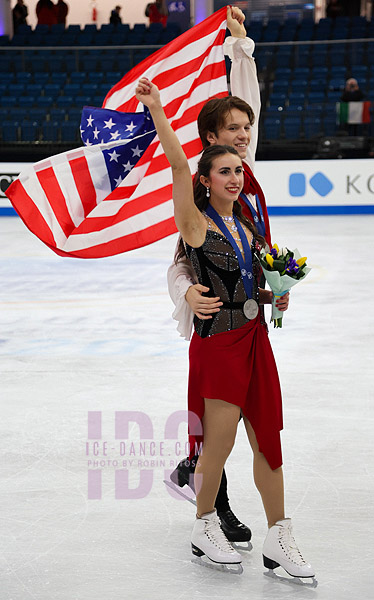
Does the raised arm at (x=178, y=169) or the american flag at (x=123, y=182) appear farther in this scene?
the american flag at (x=123, y=182)

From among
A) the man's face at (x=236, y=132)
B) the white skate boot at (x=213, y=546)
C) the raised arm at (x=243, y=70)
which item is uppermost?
the raised arm at (x=243, y=70)

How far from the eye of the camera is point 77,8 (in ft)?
88.5

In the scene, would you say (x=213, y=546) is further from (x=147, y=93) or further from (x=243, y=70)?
(x=243, y=70)

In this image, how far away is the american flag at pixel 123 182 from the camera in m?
3.68

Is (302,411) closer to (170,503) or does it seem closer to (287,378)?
(287,378)

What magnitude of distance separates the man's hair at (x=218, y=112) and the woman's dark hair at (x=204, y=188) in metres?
0.14

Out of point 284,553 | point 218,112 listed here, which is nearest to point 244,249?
point 218,112

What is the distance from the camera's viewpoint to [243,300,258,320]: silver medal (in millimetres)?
3105

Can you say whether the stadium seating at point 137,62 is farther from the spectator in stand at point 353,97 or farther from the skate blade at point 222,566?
the skate blade at point 222,566

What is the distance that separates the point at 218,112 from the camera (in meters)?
3.20

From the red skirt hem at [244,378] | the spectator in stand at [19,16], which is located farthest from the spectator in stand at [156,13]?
the red skirt hem at [244,378]

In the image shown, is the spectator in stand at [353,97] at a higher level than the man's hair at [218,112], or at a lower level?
higher

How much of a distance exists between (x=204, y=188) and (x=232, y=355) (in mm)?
611

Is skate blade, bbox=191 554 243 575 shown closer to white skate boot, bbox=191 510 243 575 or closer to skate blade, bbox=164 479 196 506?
white skate boot, bbox=191 510 243 575
